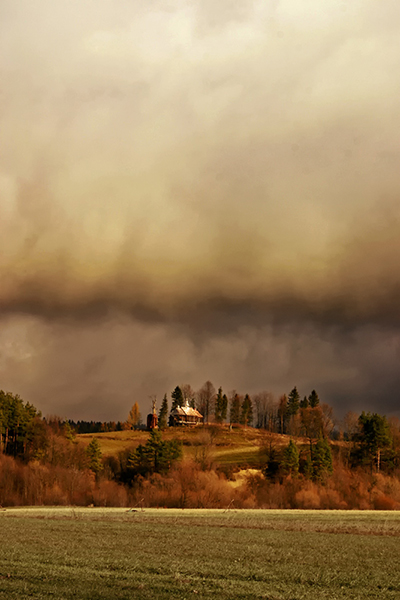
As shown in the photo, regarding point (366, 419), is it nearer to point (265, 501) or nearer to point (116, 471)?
point (265, 501)

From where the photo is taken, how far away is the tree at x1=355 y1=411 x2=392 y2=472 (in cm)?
15925

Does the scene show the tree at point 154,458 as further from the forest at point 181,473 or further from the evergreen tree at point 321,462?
the evergreen tree at point 321,462

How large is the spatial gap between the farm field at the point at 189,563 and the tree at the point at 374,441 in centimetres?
10770

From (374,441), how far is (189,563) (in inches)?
5426

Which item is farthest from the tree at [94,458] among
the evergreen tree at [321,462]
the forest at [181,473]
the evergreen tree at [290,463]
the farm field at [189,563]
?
the farm field at [189,563]

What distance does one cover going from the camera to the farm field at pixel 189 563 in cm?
2358

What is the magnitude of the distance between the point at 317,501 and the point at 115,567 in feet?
325

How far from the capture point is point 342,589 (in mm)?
25891

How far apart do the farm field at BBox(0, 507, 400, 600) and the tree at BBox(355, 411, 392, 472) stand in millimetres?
107702

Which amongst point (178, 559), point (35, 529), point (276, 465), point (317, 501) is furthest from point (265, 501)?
point (178, 559)

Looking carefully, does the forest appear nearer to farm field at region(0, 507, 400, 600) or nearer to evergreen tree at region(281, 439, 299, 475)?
evergreen tree at region(281, 439, 299, 475)

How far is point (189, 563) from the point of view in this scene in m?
31.8

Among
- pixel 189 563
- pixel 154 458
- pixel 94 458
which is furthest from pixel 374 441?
pixel 189 563

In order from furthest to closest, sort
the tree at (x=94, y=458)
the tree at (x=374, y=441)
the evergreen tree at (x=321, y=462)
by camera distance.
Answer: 1. the tree at (x=374, y=441)
2. the evergreen tree at (x=321, y=462)
3. the tree at (x=94, y=458)
